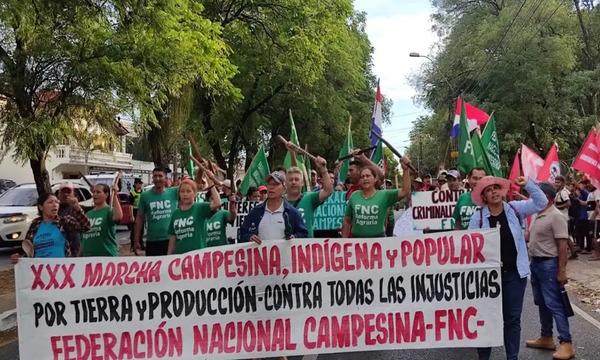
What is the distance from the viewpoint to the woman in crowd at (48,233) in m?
5.10

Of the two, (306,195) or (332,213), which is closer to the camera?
(306,195)

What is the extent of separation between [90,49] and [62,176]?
1538 inches

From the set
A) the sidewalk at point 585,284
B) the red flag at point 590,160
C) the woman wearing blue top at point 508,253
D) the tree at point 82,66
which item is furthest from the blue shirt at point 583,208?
the woman wearing blue top at point 508,253

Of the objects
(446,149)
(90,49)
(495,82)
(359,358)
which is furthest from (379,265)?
(446,149)

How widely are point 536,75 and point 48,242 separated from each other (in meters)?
24.6

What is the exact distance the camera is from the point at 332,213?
9.29 metres

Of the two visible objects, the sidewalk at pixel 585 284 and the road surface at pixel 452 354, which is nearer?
the road surface at pixel 452 354

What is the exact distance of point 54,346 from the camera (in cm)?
433

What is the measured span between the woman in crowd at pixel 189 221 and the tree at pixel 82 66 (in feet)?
10.7

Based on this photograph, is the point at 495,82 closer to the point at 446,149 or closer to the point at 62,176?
the point at 446,149

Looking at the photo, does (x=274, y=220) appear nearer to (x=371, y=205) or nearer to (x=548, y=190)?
(x=371, y=205)

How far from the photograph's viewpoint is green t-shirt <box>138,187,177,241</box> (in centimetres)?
640

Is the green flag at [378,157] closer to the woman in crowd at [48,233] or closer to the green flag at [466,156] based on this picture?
the green flag at [466,156]

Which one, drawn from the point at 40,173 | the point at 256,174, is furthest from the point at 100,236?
the point at 40,173
